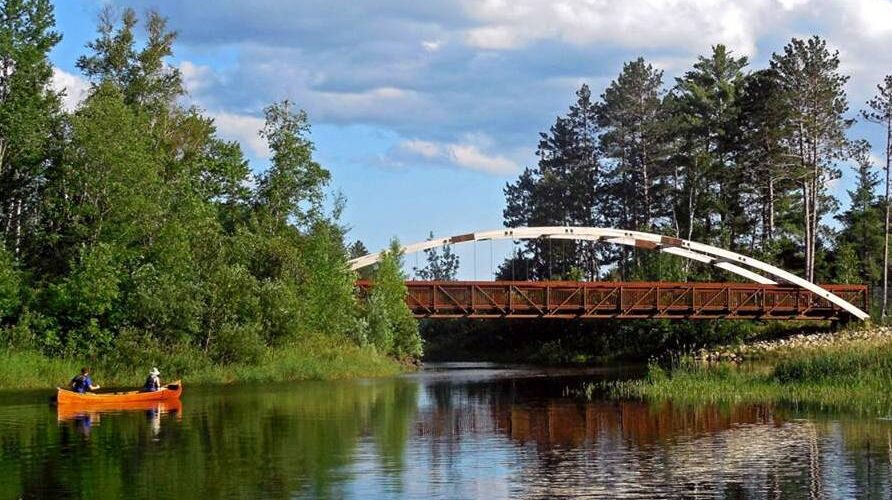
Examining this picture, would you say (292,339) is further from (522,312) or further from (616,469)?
(616,469)

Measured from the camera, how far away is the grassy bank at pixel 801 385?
1438 inches

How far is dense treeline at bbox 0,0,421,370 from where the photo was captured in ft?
169

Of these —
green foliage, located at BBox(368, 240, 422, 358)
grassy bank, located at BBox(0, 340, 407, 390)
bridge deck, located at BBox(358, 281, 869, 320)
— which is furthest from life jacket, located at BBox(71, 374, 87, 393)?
bridge deck, located at BBox(358, 281, 869, 320)

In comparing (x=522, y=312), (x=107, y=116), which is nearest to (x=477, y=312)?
(x=522, y=312)

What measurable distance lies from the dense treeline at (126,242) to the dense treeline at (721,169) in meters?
33.4

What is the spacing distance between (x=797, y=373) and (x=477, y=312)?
1225 inches

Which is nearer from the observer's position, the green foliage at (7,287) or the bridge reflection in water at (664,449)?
the bridge reflection in water at (664,449)

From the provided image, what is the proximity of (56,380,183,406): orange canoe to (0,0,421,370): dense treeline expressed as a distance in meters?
11.4

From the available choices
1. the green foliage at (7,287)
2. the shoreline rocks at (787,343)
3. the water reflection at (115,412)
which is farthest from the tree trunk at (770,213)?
the water reflection at (115,412)

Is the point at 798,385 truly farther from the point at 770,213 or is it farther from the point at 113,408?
the point at 770,213

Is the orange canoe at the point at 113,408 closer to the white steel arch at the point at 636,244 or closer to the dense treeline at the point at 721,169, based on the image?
the white steel arch at the point at 636,244

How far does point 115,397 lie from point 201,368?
1285 cm

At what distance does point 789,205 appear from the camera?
307 ft

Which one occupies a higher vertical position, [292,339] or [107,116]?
[107,116]
